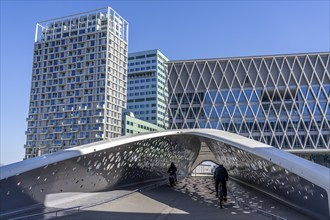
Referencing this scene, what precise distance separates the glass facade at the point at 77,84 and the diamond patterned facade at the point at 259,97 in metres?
32.8

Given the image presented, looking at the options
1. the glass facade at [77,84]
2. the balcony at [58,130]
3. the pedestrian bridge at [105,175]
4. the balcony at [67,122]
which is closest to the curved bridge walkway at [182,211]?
the pedestrian bridge at [105,175]

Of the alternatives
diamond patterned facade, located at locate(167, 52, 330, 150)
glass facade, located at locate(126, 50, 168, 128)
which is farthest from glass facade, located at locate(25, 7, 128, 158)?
diamond patterned facade, located at locate(167, 52, 330, 150)

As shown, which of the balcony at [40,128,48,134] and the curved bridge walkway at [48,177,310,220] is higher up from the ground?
the balcony at [40,128,48,134]

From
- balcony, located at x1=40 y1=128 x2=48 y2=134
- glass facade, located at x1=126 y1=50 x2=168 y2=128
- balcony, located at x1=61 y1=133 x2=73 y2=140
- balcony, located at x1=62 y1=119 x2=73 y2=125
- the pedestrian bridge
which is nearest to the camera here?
the pedestrian bridge

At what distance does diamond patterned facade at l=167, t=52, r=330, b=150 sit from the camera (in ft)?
201

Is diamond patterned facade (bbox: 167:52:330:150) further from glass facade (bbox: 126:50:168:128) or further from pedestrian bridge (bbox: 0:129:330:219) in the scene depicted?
glass facade (bbox: 126:50:168:128)

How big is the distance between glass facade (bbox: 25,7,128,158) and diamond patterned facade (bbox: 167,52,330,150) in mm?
32790

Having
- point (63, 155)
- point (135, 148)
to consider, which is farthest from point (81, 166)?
point (135, 148)

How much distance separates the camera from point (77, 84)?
98312 millimetres

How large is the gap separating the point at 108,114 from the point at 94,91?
8.90m

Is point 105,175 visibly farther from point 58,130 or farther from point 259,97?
point 58,130

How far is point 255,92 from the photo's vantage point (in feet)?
213

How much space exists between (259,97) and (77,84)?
2316 inches

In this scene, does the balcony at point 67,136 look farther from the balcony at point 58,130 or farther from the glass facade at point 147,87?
the glass facade at point 147,87
